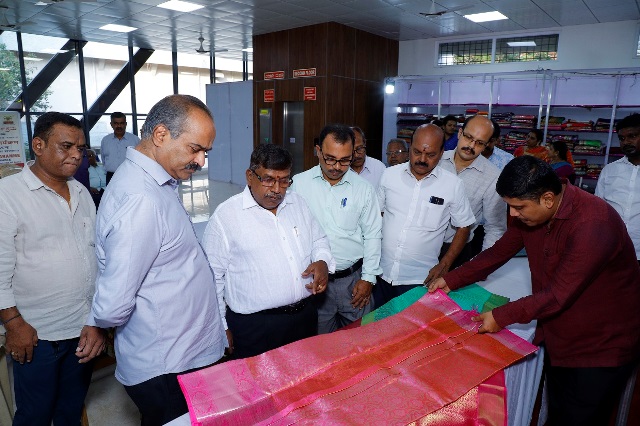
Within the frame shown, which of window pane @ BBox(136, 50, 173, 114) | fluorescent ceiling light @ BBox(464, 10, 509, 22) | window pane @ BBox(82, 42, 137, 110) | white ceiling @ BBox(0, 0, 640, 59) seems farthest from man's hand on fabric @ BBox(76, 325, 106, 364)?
window pane @ BBox(136, 50, 173, 114)

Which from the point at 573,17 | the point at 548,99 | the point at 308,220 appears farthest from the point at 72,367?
the point at 573,17

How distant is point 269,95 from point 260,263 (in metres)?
7.84

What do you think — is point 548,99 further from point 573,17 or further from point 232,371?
point 232,371

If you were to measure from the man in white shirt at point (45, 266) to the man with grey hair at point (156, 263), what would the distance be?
473 mm

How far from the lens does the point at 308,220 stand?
80.3 inches

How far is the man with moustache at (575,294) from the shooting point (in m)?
1.49

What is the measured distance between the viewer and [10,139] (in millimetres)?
3771

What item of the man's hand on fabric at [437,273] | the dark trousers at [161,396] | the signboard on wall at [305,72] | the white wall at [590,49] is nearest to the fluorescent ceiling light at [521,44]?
the white wall at [590,49]

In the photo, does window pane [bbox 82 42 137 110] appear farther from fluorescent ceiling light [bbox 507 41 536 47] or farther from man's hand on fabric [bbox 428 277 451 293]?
man's hand on fabric [bbox 428 277 451 293]

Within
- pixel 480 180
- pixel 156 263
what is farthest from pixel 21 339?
pixel 480 180

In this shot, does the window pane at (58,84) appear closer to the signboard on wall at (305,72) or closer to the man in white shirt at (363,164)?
the signboard on wall at (305,72)

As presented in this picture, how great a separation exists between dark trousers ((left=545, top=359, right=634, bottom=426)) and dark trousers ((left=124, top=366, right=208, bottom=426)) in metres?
1.48

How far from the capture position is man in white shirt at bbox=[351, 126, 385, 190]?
11.0 feet

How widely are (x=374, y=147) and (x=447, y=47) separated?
8.09 feet
